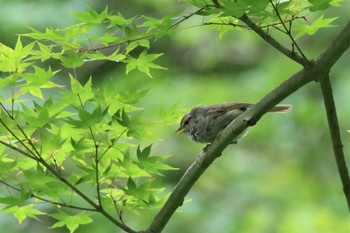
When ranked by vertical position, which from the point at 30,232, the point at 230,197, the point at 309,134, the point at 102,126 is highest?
the point at 102,126

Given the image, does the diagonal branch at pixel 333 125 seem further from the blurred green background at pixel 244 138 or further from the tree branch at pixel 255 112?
the blurred green background at pixel 244 138

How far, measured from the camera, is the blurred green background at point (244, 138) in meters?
3.56

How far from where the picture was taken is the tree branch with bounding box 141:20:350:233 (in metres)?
1.41

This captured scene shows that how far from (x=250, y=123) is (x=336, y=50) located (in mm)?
236

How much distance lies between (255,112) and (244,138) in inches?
109

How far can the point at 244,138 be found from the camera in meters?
4.20

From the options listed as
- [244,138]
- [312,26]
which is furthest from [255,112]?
[244,138]

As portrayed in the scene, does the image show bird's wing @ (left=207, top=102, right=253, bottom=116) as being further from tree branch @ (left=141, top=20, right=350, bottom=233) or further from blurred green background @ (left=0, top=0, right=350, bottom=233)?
blurred green background @ (left=0, top=0, right=350, bottom=233)

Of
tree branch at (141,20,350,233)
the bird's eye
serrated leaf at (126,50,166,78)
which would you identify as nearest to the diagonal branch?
tree branch at (141,20,350,233)

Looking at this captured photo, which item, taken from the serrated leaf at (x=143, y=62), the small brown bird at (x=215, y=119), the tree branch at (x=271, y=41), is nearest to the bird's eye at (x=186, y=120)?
the small brown bird at (x=215, y=119)

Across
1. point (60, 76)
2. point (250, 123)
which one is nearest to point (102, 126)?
point (250, 123)

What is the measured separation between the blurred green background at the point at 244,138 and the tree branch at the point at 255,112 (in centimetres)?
173

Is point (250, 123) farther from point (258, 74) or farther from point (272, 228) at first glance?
point (258, 74)

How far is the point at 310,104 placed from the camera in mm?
4004
